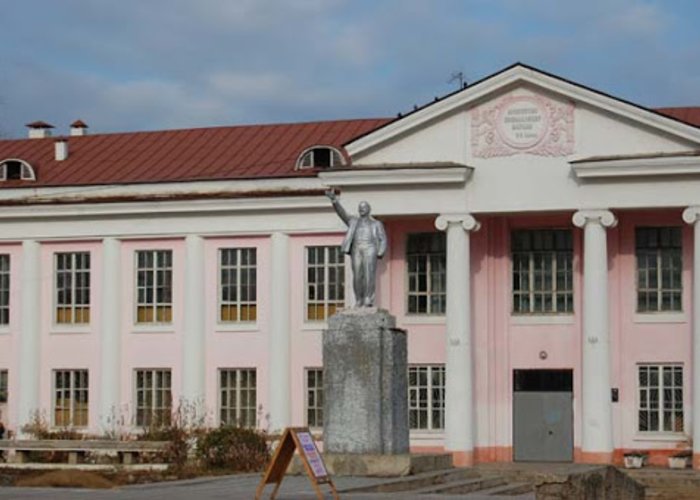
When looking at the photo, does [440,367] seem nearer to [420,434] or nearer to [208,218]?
[420,434]

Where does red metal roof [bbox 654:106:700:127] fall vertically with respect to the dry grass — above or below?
above

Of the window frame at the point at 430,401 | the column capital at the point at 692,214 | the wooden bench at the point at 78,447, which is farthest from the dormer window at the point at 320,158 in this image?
the column capital at the point at 692,214

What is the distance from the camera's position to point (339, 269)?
43.4m

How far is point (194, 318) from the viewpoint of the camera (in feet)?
145

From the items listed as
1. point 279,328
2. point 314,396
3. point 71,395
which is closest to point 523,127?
point 279,328

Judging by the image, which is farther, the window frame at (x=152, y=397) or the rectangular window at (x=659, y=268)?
the window frame at (x=152, y=397)

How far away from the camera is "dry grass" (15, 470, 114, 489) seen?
29.5 m

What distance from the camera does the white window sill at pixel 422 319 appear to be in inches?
1678

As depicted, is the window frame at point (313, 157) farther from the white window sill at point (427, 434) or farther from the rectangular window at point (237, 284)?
the white window sill at point (427, 434)

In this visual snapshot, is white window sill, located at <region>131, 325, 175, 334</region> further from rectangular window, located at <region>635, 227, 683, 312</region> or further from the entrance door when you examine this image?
rectangular window, located at <region>635, 227, 683, 312</region>

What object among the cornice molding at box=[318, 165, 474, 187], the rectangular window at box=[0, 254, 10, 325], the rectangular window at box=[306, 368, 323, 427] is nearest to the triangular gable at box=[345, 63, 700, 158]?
the cornice molding at box=[318, 165, 474, 187]

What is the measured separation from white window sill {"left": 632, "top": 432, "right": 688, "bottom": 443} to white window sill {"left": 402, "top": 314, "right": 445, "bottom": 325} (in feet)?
18.5

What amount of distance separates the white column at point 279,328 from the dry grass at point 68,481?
11.8 meters

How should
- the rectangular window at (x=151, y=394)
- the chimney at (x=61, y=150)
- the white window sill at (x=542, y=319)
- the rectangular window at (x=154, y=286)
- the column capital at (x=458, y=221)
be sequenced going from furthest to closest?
the chimney at (x=61, y=150) < the rectangular window at (x=154, y=286) < the rectangular window at (x=151, y=394) < the white window sill at (x=542, y=319) < the column capital at (x=458, y=221)
